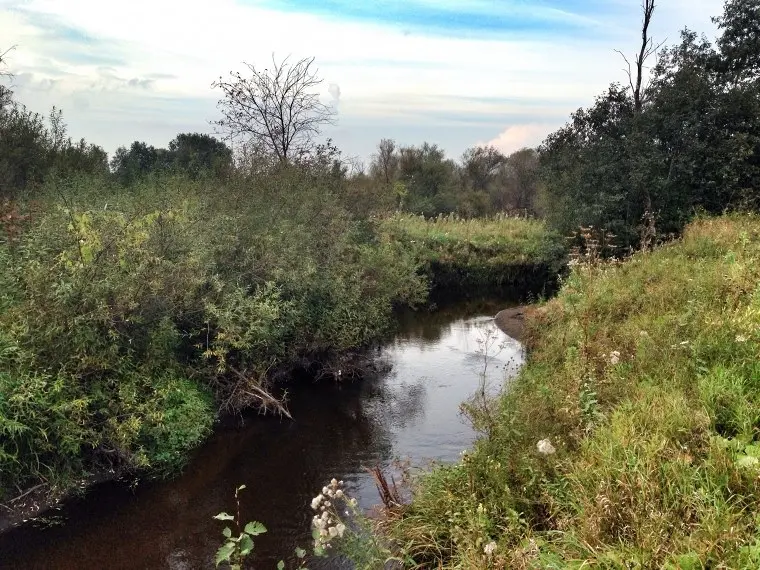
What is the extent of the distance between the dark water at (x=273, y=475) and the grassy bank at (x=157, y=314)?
1.77 ft

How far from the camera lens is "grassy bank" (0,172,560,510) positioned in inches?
306

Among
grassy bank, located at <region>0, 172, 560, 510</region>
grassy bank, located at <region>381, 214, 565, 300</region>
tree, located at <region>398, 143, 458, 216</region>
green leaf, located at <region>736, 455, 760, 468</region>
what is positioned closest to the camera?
green leaf, located at <region>736, 455, 760, 468</region>

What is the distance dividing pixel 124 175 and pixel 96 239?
11510 millimetres

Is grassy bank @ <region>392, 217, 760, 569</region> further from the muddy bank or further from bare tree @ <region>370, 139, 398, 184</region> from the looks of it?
bare tree @ <region>370, 139, 398, 184</region>

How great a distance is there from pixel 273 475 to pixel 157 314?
3.16m

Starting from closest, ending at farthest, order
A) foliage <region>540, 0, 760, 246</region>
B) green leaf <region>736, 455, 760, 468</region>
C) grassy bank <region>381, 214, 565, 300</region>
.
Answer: green leaf <region>736, 455, 760, 468</region>
foliage <region>540, 0, 760, 246</region>
grassy bank <region>381, 214, 565, 300</region>

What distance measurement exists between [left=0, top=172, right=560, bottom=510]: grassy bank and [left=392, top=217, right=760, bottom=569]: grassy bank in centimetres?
467

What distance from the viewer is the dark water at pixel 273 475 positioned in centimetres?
697

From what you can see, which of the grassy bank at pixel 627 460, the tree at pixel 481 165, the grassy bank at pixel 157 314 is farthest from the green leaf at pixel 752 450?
the tree at pixel 481 165

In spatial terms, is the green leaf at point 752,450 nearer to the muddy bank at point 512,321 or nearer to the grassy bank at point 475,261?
the muddy bank at point 512,321

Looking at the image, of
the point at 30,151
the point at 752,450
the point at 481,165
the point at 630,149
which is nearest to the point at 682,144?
the point at 630,149

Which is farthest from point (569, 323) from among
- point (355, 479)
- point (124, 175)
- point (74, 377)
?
point (124, 175)

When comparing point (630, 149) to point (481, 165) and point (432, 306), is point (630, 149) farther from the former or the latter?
point (481, 165)

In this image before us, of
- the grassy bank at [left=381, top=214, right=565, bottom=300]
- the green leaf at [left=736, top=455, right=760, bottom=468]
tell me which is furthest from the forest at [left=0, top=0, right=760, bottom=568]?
the grassy bank at [left=381, top=214, right=565, bottom=300]
